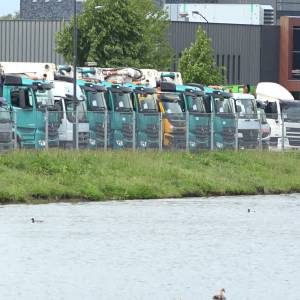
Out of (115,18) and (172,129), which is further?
(115,18)

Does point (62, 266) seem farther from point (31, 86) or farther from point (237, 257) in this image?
point (31, 86)

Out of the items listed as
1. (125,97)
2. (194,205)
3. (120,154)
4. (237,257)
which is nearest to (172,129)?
(125,97)

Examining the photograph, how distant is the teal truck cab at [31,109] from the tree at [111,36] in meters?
21.6

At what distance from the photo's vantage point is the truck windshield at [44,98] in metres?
43.0

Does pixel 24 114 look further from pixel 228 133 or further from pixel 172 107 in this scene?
pixel 172 107

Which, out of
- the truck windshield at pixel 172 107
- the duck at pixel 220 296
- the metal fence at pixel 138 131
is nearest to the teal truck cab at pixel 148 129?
the metal fence at pixel 138 131

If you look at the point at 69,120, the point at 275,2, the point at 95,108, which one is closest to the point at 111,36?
the point at 95,108

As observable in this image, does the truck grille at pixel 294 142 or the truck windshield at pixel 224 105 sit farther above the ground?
the truck windshield at pixel 224 105

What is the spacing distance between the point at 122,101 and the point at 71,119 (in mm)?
4953

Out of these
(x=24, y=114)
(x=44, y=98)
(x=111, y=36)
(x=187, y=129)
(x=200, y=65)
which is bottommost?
(x=187, y=129)

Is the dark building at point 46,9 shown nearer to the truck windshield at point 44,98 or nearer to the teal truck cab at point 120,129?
the teal truck cab at point 120,129

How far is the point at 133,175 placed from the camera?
35.4m

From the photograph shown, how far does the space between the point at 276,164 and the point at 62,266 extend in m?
22.8

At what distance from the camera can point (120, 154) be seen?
1497 inches
